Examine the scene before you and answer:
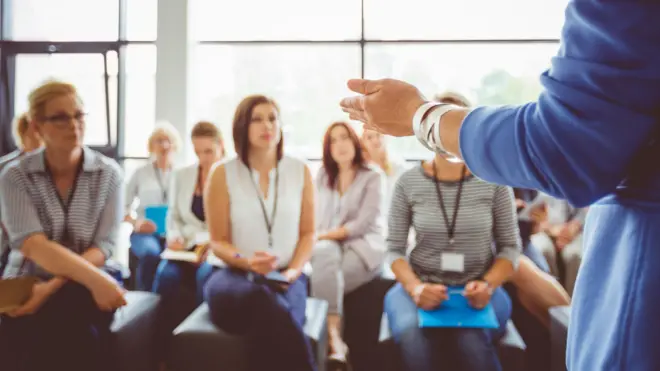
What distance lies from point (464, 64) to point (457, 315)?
4.53 m

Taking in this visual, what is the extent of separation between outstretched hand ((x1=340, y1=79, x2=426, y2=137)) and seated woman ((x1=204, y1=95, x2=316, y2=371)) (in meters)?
1.74

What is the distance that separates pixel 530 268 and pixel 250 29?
480cm

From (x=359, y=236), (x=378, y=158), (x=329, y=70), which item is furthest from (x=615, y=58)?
(x=329, y=70)

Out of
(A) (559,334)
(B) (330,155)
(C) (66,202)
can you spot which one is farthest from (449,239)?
(C) (66,202)

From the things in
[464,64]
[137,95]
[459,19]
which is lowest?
[137,95]

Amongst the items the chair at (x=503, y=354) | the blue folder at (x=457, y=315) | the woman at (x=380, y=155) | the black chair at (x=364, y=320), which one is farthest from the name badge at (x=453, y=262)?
the woman at (x=380, y=155)

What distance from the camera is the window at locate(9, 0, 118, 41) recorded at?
6609 millimetres

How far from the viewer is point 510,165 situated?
0.65m

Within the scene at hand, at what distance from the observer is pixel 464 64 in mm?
6234

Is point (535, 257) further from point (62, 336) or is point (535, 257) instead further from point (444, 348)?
point (62, 336)

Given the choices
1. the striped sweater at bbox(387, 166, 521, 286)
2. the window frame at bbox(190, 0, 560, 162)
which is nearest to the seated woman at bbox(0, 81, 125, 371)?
the striped sweater at bbox(387, 166, 521, 286)

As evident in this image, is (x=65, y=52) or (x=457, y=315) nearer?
(x=457, y=315)

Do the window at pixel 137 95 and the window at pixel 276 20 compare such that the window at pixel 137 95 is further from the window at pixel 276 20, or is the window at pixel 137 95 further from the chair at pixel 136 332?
the chair at pixel 136 332

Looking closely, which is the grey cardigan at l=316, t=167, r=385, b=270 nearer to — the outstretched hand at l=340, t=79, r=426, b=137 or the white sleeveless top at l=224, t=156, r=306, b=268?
the white sleeveless top at l=224, t=156, r=306, b=268
